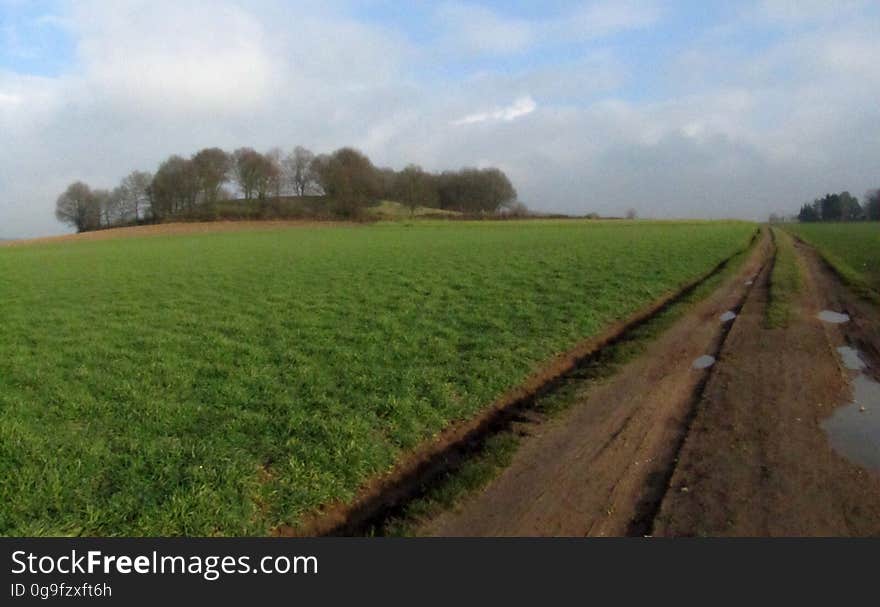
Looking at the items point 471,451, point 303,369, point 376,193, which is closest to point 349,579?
point 471,451

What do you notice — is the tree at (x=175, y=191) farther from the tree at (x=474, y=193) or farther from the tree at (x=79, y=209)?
the tree at (x=474, y=193)

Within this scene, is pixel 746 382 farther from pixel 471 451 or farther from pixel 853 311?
pixel 853 311

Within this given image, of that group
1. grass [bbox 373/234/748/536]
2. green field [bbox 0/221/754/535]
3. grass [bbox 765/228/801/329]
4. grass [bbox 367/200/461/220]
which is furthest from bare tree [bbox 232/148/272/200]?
grass [bbox 373/234/748/536]

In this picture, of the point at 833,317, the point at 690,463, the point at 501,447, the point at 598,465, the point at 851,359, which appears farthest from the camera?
the point at 833,317

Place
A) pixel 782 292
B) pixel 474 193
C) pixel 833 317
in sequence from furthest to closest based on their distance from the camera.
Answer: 1. pixel 474 193
2. pixel 782 292
3. pixel 833 317

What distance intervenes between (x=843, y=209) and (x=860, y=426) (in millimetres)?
198283

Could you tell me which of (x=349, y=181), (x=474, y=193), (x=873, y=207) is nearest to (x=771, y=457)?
(x=349, y=181)

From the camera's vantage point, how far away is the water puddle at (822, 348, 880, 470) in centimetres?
511

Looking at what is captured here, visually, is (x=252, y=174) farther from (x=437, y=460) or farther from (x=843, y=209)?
(x=843, y=209)

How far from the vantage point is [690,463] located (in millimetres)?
4961

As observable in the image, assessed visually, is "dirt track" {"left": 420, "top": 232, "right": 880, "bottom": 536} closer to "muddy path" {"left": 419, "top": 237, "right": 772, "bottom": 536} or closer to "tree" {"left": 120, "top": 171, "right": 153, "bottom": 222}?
"muddy path" {"left": 419, "top": 237, "right": 772, "bottom": 536}

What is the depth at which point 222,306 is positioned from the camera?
14172mm

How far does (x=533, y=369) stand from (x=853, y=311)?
970cm

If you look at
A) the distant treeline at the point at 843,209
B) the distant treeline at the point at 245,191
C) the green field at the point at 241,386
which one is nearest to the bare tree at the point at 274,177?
the distant treeline at the point at 245,191
